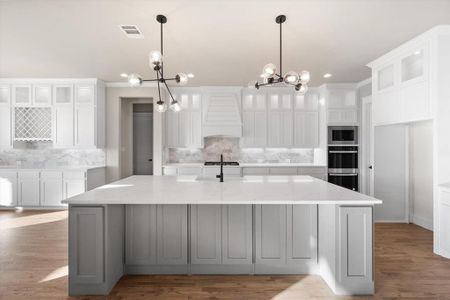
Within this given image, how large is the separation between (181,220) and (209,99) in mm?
3806

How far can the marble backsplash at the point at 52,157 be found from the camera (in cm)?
591

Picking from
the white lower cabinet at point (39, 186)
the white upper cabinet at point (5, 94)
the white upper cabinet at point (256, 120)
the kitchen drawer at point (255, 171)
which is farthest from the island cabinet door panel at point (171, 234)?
the white upper cabinet at point (5, 94)

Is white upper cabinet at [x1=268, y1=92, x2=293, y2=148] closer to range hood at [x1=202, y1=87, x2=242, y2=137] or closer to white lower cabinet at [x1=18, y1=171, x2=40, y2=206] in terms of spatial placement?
range hood at [x1=202, y1=87, x2=242, y2=137]

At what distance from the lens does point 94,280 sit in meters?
2.27

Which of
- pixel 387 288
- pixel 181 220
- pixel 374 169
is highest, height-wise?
pixel 374 169

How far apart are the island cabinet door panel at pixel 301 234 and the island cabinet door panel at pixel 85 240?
69.2 inches

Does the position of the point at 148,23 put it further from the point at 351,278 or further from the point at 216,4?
the point at 351,278

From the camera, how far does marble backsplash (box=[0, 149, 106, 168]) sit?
591 centimetres

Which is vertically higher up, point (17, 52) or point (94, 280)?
point (17, 52)

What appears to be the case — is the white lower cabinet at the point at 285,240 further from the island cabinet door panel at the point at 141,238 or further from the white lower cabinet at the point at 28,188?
the white lower cabinet at the point at 28,188

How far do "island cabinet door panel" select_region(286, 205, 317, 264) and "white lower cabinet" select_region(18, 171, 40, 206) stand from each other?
510 cm

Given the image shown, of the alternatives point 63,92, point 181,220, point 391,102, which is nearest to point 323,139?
point 391,102

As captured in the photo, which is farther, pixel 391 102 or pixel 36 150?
pixel 36 150

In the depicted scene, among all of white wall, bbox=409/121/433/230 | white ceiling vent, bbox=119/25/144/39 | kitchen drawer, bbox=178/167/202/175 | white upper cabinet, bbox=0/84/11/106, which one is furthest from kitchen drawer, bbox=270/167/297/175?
white upper cabinet, bbox=0/84/11/106
